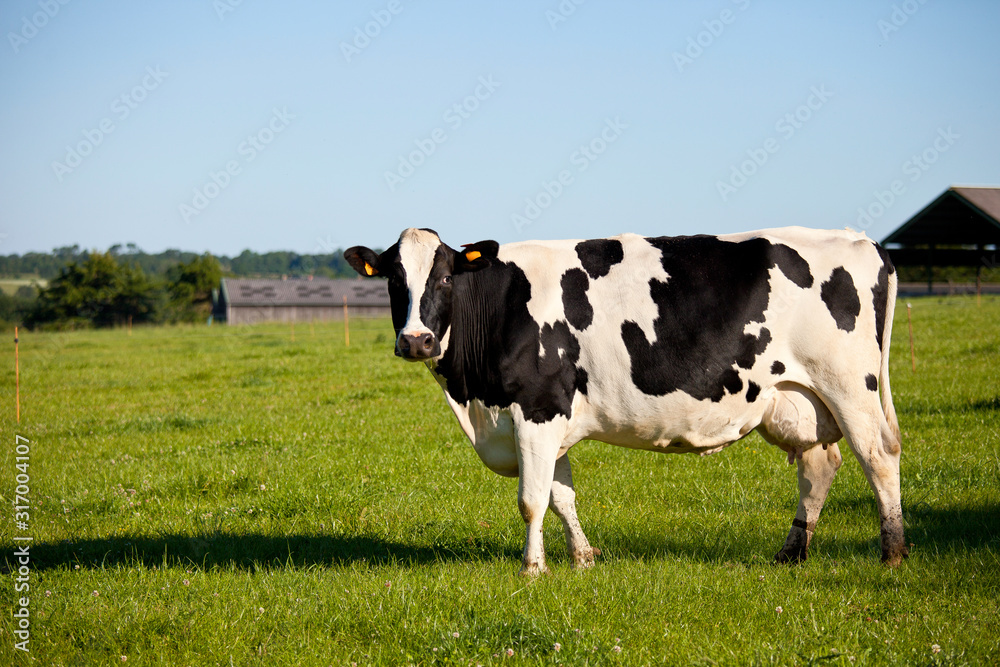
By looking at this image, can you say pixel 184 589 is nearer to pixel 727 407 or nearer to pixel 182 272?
pixel 727 407

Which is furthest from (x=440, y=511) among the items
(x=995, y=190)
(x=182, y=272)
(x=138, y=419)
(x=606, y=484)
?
(x=182, y=272)

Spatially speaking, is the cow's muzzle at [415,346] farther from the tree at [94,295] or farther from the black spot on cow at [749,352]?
the tree at [94,295]

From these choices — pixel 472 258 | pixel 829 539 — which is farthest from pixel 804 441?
pixel 472 258

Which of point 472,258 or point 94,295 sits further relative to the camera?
point 94,295

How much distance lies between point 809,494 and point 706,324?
5.24 feet

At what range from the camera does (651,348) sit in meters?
5.71

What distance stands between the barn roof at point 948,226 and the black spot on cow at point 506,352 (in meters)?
29.7

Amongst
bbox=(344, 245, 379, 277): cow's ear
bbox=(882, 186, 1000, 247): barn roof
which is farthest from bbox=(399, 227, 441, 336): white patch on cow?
bbox=(882, 186, 1000, 247): barn roof

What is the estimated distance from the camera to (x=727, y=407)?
5.75 meters

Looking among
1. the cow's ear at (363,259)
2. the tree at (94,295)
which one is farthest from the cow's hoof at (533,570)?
the tree at (94,295)

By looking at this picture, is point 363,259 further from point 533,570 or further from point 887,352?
point 887,352

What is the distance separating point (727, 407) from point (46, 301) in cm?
7622

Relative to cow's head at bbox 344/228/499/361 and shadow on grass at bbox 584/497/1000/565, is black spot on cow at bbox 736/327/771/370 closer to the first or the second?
shadow on grass at bbox 584/497/1000/565

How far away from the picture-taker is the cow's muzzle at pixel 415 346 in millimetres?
5230
